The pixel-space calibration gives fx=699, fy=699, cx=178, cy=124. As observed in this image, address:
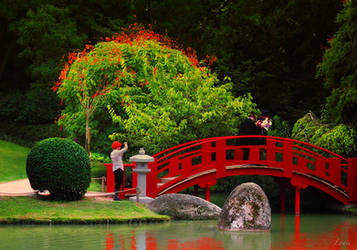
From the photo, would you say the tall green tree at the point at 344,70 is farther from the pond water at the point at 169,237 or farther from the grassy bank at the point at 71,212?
the grassy bank at the point at 71,212

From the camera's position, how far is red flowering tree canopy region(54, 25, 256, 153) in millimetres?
26609

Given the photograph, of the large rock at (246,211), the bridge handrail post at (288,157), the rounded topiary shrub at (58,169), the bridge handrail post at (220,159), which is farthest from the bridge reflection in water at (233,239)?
the bridge handrail post at (288,157)

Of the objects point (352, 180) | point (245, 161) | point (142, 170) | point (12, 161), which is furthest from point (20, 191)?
point (352, 180)

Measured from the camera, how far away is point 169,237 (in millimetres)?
17156

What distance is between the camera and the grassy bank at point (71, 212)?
1897 centimetres

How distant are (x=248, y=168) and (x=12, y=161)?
12.5 metres

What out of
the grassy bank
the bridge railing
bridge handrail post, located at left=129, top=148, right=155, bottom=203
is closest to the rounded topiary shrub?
the grassy bank

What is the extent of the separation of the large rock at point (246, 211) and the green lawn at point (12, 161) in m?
11.8

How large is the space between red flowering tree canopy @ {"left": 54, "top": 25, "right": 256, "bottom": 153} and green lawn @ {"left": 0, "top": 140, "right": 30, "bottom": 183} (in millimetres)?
2976

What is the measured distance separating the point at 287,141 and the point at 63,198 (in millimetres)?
8609

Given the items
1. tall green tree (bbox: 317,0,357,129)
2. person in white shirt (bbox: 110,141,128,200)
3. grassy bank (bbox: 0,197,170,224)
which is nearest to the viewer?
grassy bank (bbox: 0,197,170,224)

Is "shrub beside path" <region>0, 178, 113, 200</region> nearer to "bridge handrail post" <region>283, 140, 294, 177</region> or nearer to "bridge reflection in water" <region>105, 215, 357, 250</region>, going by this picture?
"bridge reflection in water" <region>105, 215, 357, 250</region>

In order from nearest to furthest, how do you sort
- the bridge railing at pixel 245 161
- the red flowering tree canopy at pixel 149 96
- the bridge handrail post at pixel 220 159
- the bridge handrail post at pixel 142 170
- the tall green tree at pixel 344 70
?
the bridge handrail post at pixel 142 170, the bridge railing at pixel 245 161, the bridge handrail post at pixel 220 159, the red flowering tree canopy at pixel 149 96, the tall green tree at pixel 344 70

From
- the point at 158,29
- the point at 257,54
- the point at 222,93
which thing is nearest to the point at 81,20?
the point at 158,29
